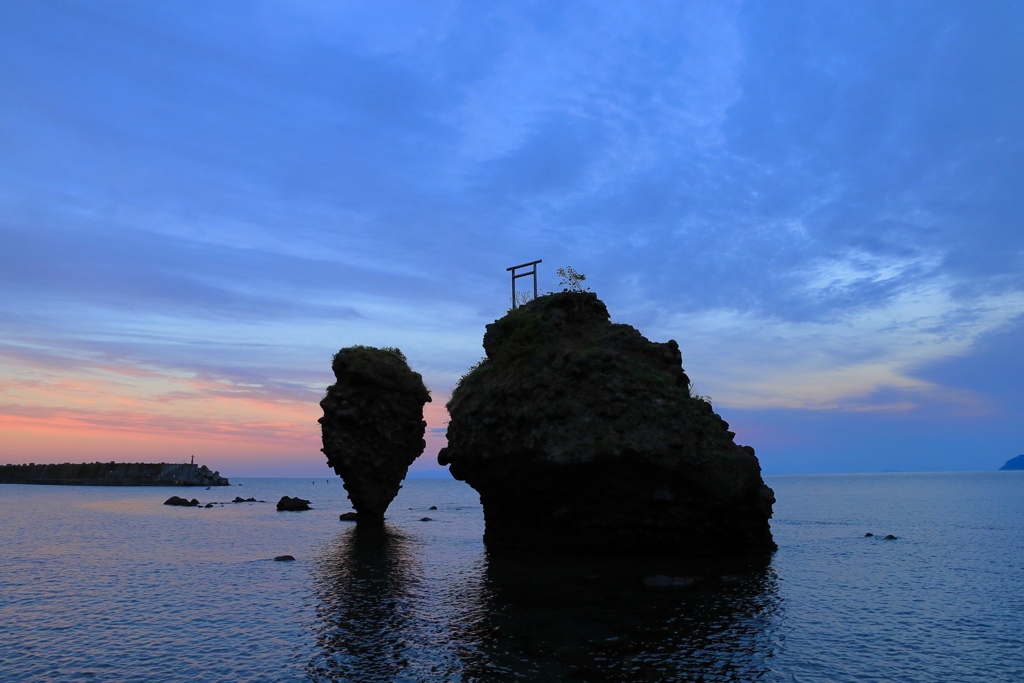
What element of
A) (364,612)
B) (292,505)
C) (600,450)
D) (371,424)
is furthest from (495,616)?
(292,505)

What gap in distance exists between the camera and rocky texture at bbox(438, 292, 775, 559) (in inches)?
1459

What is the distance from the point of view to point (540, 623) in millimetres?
23234

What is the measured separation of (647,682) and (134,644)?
1756 centimetres

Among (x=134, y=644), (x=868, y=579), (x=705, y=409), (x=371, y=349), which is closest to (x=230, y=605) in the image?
(x=134, y=644)

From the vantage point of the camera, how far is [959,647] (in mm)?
21172

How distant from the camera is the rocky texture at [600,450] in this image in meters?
37.1


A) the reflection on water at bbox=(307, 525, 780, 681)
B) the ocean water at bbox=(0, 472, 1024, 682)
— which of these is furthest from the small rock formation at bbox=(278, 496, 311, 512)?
the reflection on water at bbox=(307, 525, 780, 681)

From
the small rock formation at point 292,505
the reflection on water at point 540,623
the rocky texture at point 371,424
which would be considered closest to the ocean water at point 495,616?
the reflection on water at point 540,623

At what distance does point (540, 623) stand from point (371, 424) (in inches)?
1842

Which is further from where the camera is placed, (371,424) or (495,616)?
(371,424)

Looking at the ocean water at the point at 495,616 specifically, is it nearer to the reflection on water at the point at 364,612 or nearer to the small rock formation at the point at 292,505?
the reflection on water at the point at 364,612

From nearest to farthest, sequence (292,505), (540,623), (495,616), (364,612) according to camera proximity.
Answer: (540,623), (495,616), (364,612), (292,505)

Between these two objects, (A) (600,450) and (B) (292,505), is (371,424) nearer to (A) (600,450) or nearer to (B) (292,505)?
(A) (600,450)

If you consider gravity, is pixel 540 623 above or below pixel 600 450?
below
